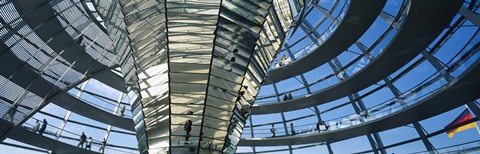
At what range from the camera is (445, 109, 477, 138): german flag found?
63.7 ft

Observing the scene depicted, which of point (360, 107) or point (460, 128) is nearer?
point (460, 128)

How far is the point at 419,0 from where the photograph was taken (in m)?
12.7

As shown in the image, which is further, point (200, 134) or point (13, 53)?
point (13, 53)

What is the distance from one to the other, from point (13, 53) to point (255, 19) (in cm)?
1264

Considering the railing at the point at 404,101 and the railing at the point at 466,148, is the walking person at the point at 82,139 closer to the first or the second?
the railing at the point at 404,101

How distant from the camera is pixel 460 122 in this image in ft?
66.4

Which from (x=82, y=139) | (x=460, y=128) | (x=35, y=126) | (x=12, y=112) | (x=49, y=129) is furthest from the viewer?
(x=82, y=139)

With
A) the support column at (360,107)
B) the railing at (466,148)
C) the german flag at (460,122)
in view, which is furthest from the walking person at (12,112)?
the german flag at (460,122)

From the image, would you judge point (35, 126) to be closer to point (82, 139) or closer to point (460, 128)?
point (82, 139)

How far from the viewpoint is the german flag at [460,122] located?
765 inches

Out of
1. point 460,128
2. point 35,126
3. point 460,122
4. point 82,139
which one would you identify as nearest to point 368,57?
point 460,122

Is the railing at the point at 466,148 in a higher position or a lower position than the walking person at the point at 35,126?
lower

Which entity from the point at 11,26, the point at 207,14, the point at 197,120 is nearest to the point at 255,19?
the point at 207,14

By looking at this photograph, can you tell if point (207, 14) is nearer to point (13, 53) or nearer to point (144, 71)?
point (144, 71)
